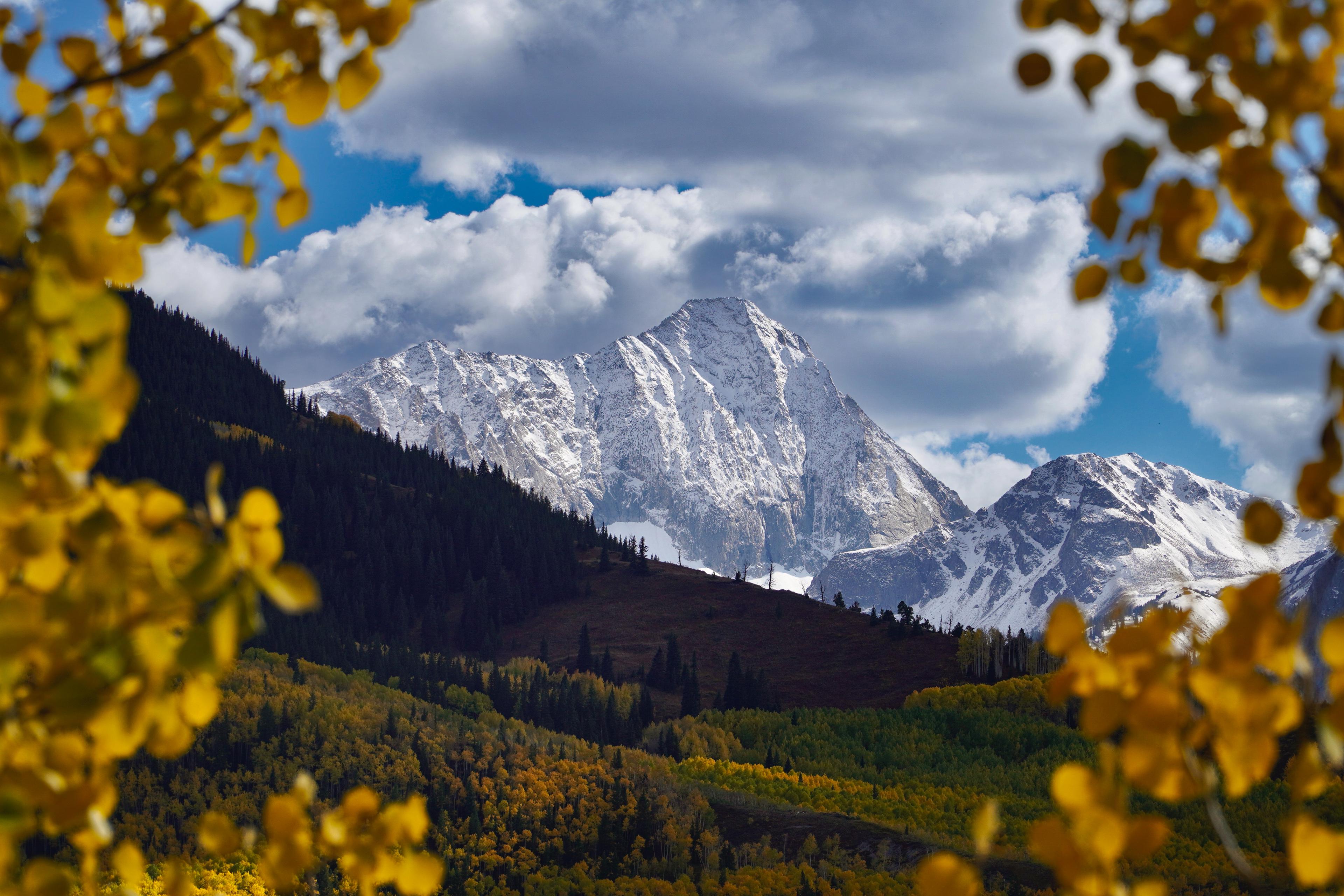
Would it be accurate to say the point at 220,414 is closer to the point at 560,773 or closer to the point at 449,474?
the point at 449,474

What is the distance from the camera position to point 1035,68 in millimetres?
1266

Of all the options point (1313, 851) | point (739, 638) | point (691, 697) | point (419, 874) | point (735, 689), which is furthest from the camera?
point (739, 638)

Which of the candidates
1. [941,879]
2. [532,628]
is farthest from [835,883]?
[532,628]

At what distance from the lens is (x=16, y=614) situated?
95 cm

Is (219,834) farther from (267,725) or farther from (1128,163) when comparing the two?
(267,725)

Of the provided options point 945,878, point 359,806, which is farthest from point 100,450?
point 945,878

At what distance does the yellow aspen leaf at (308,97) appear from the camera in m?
1.32

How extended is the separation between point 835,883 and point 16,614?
1025cm

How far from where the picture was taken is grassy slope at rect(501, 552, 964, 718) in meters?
36.7

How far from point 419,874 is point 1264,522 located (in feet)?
3.65

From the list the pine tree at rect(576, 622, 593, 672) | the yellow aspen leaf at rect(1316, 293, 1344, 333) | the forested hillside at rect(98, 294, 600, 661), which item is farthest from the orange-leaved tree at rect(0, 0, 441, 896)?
the forested hillside at rect(98, 294, 600, 661)

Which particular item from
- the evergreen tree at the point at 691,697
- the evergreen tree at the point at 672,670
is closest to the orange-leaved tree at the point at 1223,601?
the evergreen tree at the point at 691,697

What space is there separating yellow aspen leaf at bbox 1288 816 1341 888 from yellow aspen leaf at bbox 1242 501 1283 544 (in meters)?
0.30

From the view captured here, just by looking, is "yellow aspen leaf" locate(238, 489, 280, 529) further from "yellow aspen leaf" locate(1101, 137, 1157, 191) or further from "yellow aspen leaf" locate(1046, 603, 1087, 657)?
"yellow aspen leaf" locate(1101, 137, 1157, 191)
